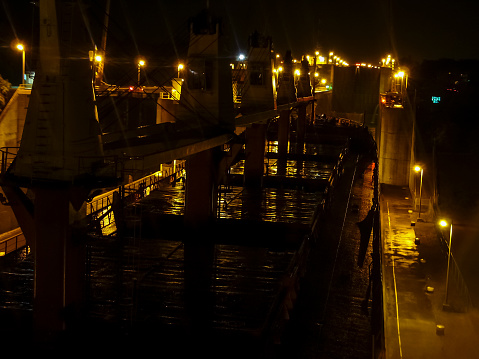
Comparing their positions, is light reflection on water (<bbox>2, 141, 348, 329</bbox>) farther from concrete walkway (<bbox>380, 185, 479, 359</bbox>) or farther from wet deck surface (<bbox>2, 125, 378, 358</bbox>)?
concrete walkway (<bbox>380, 185, 479, 359</bbox>)

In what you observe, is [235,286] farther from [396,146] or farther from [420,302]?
[396,146]

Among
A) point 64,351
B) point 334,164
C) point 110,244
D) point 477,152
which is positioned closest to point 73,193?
point 64,351

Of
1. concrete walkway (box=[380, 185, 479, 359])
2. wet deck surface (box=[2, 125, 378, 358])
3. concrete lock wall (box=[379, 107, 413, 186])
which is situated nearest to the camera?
wet deck surface (box=[2, 125, 378, 358])

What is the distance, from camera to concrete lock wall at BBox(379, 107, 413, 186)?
155ft

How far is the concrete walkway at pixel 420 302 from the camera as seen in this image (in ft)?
64.1

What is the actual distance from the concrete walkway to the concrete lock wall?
416 inches

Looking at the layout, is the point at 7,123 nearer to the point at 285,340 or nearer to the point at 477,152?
the point at 285,340

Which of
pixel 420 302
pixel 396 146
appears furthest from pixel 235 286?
pixel 396 146

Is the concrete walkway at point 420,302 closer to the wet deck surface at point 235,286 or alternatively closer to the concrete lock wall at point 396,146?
the wet deck surface at point 235,286

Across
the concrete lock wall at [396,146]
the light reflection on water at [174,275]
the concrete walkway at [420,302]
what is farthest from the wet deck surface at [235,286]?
the concrete lock wall at [396,146]

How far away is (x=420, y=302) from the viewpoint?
2391 centimetres

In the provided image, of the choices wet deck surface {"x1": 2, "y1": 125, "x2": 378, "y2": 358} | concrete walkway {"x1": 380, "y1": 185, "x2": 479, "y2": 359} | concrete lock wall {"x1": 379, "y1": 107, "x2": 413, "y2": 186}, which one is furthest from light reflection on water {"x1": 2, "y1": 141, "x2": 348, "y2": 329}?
concrete lock wall {"x1": 379, "y1": 107, "x2": 413, "y2": 186}

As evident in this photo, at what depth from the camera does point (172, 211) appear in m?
18.2

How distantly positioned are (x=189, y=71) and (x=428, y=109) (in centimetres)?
8790
